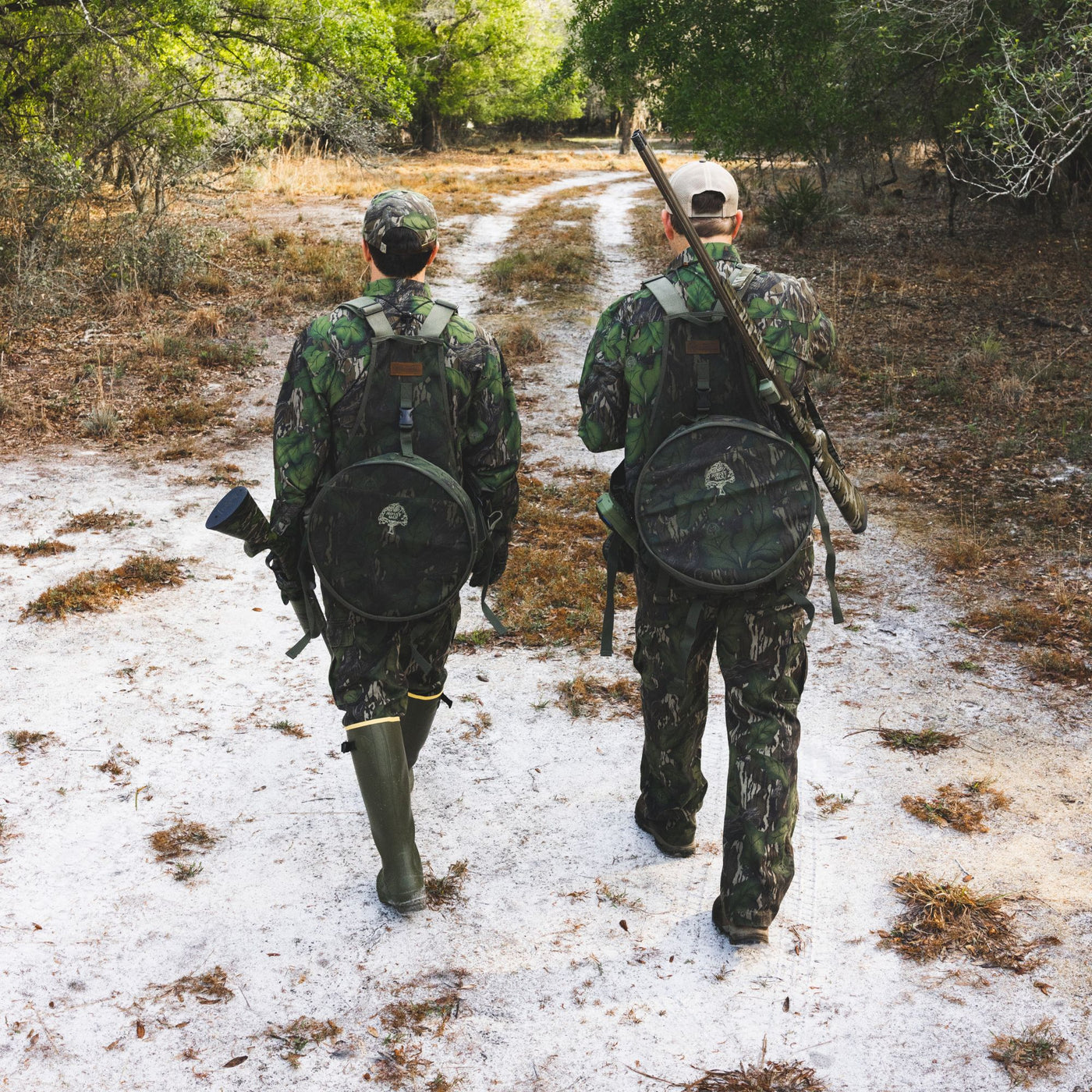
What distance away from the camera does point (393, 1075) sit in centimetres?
273

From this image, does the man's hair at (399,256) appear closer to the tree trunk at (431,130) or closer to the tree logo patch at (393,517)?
the tree logo patch at (393,517)

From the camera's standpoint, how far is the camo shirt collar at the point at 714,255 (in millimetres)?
3029

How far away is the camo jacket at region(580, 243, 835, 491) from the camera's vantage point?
2992 millimetres

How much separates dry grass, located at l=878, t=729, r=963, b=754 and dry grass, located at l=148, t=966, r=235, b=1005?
277 centimetres

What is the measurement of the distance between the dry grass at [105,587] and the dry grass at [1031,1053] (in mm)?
4666

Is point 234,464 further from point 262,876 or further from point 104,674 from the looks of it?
point 262,876

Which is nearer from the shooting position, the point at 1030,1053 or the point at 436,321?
the point at 1030,1053

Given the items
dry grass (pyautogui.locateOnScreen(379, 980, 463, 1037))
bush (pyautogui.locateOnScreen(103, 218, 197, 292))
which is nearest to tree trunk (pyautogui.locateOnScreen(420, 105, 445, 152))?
bush (pyautogui.locateOnScreen(103, 218, 197, 292))

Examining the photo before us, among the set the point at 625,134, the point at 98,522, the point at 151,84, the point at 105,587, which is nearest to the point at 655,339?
the point at 105,587

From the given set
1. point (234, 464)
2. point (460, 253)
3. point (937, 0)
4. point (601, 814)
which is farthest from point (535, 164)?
point (601, 814)

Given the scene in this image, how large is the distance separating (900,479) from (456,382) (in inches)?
205

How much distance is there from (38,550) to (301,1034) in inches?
170

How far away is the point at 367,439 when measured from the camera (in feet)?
10.3

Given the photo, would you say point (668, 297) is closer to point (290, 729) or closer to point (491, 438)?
point (491, 438)
